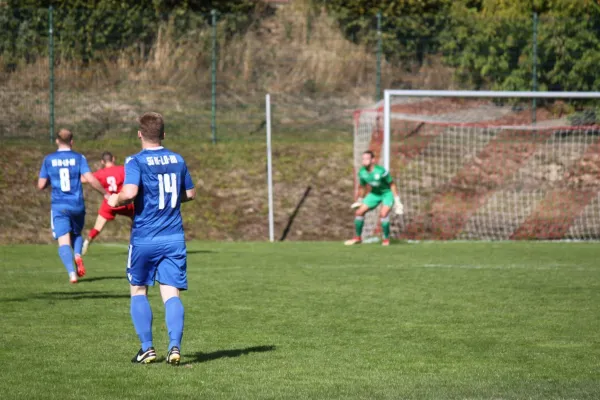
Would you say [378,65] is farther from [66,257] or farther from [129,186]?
[129,186]

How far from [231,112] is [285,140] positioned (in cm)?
155

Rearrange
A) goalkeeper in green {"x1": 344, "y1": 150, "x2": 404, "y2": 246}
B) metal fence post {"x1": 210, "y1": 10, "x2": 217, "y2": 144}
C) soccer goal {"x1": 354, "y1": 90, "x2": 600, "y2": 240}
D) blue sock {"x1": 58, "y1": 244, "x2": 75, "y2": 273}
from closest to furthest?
blue sock {"x1": 58, "y1": 244, "x2": 75, "y2": 273}, goalkeeper in green {"x1": 344, "y1": 150, "x2": 404, "y2": 246}, soccer goal {"x1": 354, "y1": 90, "x2": 600, "y2": 240}, metal fence post {"x1": 210, "y1": 10, "x2": 217, "y2": 144}

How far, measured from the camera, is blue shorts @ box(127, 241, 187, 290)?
6895 millimetres

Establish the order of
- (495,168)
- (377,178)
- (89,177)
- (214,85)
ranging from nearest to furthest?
1. (89,177)
2. (377,178)
3. (495,168)
4. (214,85)

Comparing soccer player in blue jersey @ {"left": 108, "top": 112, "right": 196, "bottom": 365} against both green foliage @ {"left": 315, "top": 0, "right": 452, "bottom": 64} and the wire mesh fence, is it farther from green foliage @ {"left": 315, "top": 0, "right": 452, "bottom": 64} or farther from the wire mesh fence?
green foliage @ {"left": 315, "top": 0, "right": 452, "bottom": 64}

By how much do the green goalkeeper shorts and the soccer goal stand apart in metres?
2.01

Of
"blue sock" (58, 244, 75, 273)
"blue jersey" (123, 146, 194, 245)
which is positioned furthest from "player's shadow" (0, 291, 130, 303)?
"blue jersey" (123, 146, 194, 245)

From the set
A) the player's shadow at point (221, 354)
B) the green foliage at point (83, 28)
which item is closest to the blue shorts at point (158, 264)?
the player's shadow at point (221, 354)

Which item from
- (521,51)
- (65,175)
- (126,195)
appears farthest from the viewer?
(521,51)

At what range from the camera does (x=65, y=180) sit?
1250 centimetres

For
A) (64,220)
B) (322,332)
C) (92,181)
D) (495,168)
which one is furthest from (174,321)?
(495,168)

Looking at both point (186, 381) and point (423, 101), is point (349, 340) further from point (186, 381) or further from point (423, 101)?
point (423, 101)

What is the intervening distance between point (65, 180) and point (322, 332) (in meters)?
5.32

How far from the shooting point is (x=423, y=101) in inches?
986
